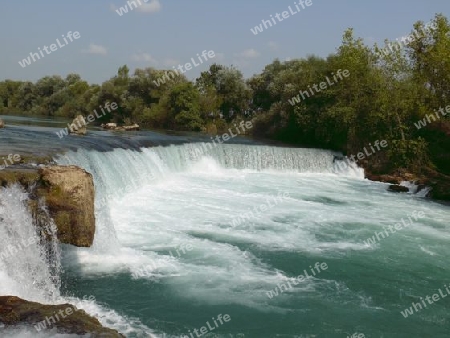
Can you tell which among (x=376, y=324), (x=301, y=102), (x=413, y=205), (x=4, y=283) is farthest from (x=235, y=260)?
(x=301, y=102)

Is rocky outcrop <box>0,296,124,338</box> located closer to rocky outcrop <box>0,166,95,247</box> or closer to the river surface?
the river surface

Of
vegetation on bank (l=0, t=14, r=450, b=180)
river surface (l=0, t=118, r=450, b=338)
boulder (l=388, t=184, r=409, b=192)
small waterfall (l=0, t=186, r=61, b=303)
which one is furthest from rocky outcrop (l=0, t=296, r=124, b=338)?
vegetation on bank (l=0, t=14, r=450, b=180)

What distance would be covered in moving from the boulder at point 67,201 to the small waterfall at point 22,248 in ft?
0.61

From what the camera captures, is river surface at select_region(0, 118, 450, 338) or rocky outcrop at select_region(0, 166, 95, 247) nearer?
rocky outcrop at select_region(0, 166, 95, 247)

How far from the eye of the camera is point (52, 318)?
18.4 feet

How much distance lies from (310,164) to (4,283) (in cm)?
2091

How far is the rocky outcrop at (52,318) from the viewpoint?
17.9ft

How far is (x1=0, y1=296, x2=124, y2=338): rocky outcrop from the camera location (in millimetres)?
5449

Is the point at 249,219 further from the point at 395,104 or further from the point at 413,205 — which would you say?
the point at 395,104

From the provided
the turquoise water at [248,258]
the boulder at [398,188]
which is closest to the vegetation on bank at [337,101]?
the boulder at [398,188]

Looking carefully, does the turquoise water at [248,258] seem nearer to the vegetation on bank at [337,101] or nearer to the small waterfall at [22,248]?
the small waterfall at [22,248]

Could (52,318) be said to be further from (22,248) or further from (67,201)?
(22,248)

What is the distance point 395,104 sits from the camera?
27562 mm

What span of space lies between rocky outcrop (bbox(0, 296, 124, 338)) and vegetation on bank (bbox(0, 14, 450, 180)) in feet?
77.0
